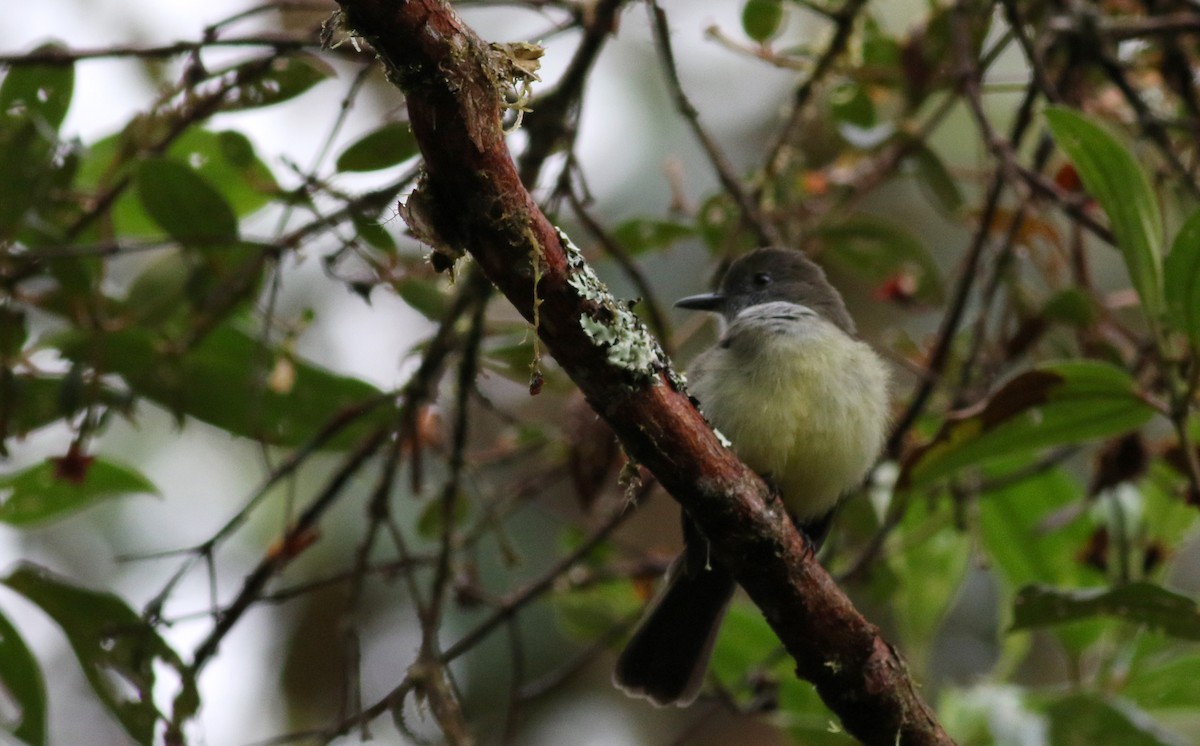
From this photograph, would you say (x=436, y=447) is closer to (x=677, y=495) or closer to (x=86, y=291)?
(x=86, y=291)

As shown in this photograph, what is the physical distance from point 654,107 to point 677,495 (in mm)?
5527

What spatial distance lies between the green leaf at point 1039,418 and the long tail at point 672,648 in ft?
2.22

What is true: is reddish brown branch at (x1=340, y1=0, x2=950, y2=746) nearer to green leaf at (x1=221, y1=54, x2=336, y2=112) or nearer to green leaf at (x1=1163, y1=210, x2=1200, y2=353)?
green leaf at (x1=1163, y1=210, x2=1200, y2=353)

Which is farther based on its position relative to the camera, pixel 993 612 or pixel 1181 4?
pixel 993 612

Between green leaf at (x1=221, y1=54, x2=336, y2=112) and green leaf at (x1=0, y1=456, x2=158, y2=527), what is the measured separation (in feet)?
3.23

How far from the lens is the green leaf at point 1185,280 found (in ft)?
9.27

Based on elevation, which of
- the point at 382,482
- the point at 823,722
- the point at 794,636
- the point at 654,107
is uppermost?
the point at 654,107

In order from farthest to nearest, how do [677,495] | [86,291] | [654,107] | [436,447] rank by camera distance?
1. [654,107]
2. [436,447]
3. [86,291]
4. [677,495]

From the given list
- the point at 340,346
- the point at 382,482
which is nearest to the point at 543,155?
the point at 382,482

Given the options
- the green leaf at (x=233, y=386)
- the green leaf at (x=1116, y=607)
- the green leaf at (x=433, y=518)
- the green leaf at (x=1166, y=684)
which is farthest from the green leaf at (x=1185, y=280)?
the green leaf at (x=433, y=518)

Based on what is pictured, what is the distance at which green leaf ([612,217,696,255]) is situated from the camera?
402cm

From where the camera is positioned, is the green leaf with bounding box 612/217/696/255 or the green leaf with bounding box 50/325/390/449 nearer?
the green leaf with bounding box 50/325/390/449

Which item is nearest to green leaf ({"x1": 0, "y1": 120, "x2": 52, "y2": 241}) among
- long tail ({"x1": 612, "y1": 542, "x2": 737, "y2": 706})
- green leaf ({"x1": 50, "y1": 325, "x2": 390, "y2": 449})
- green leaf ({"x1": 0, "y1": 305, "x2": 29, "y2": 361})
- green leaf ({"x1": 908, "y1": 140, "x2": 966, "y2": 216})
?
green leaf ({"x1": 0, "y1": 305, "x2": 29, "y2": 361})

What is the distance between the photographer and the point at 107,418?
11.0 ft
